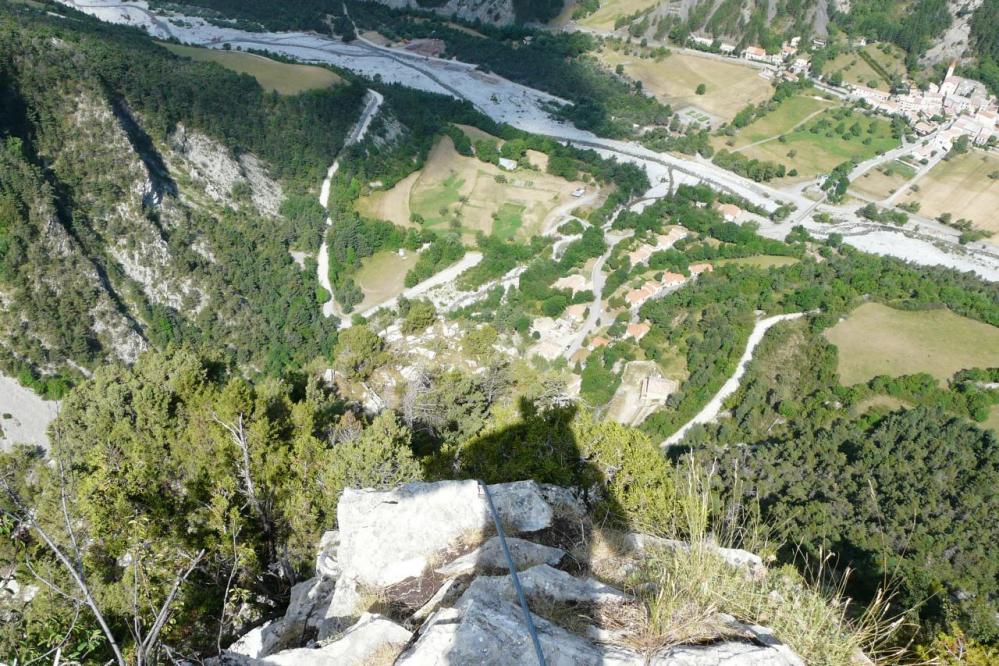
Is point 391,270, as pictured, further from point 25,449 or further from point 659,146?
point 659,146

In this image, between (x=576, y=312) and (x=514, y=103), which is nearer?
(x=576, y=312)

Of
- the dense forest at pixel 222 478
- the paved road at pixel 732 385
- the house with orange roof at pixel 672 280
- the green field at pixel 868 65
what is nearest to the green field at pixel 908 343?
the paved road at pixel 732 385

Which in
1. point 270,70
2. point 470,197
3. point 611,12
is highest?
point 611,12

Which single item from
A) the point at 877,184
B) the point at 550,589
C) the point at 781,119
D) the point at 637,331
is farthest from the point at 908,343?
the point at 781,119

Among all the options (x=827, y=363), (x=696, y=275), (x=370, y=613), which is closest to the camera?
(x=370, y=613)

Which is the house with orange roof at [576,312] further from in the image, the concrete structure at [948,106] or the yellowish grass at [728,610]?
the concrete structure at [948,106]

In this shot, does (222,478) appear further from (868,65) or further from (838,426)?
(868,65)

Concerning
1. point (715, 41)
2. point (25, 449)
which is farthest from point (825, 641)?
point (715, 41)
